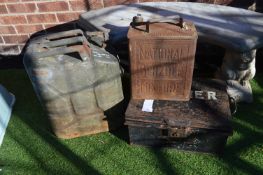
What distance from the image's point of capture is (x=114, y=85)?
2352mm

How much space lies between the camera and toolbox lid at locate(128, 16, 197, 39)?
202cm

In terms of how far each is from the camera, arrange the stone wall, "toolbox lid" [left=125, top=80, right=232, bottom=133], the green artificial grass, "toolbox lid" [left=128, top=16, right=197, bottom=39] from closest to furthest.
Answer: "toolbox lid" [left=128, top=16, right=197, bottom=39]
"toolbox lid" [left=125, top=80, right=232, bottom=133]
the green artificial grass
the stone wall

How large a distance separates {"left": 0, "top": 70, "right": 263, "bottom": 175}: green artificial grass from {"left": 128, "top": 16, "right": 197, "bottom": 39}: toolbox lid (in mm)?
1029

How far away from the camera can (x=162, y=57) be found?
2.15m

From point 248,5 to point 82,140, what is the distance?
2257mm

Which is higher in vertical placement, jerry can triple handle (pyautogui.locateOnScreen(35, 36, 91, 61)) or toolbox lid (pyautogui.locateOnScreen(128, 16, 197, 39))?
toolbox lid (pyautogui.locateOnScreen(128, 16, 197, 39))

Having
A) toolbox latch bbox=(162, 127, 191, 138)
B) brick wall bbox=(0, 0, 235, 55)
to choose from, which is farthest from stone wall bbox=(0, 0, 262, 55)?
toolbox latch bbox=(162, 127, 191, 138)

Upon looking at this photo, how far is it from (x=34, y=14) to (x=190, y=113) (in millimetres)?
2200

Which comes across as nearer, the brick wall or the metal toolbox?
the metal toolbox

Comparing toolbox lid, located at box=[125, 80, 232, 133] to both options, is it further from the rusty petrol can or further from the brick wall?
the brick wall

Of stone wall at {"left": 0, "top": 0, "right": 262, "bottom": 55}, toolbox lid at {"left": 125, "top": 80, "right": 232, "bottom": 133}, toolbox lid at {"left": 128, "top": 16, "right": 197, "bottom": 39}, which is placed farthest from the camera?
stone wall at {"left": 0, "top": 0, "right": 262, "bottom": 55}

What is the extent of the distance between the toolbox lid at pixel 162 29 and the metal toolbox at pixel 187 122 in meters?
0.61

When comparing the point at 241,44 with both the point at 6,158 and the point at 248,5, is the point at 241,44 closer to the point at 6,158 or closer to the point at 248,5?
the point at 248,5

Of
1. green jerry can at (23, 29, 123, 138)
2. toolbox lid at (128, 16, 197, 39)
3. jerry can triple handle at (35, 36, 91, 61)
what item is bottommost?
green jerry can at (23, 29, 123, 138)
